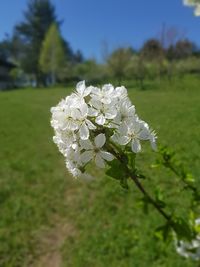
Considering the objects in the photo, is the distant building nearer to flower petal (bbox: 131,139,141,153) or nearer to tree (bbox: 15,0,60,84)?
tree (bbox: 15,0,60,84)

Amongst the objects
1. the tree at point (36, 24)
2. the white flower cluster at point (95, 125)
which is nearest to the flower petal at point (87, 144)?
the white flower cluster at point (95, 125)

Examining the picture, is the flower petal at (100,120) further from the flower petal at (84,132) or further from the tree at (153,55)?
the tree at (153,55)

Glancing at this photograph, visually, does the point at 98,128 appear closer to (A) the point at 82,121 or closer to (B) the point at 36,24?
(A) the point at 82,121

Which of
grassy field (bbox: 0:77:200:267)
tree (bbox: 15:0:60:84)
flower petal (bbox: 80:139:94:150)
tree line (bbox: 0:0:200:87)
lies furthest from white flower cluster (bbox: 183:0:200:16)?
tree (bbox: 15:0:60:84)

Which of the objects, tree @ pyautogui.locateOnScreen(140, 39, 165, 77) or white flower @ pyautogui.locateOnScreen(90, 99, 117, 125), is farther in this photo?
tree @ pyautogui.locateOnScreen(140, 39, 165, 77)

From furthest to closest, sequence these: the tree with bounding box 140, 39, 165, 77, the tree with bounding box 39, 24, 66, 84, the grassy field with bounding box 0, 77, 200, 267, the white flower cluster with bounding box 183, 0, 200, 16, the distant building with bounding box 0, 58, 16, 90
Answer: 1. the distant building with bounding box 0, 58, 16, 90
2. the tree with bounding box 39, 24, 66, 84
3. the tree with bounding box 140, 39, 165, 77
4. the grassy field with bounding box 0, 77, 200, 267
5. the white flower cluster with bounding box 183, 0, 200, 16

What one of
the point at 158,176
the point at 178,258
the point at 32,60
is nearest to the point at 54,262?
the point at 178,258

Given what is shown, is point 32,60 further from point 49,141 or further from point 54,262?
point 54,262

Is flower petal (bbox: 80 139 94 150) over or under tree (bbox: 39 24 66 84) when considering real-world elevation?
over

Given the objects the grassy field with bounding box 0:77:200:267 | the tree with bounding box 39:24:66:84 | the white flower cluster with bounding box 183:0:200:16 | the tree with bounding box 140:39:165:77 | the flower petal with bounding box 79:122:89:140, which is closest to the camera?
the flower petal with bounding box 79:122:89:140
